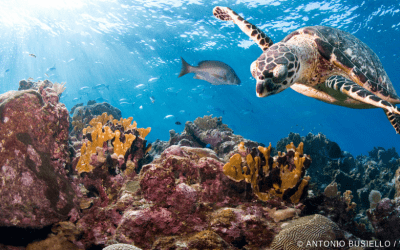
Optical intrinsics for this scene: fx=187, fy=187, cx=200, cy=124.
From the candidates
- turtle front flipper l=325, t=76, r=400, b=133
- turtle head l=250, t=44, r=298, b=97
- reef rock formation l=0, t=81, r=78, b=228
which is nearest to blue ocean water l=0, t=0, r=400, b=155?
turtle front flipper l=325, t=76, r=400, b=133

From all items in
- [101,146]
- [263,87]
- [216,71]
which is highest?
[216,71]

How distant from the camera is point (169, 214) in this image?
6.92ft

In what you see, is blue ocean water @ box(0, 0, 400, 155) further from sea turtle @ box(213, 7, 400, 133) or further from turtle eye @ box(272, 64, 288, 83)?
turtle eye @ box(272, 64, 288, 83)

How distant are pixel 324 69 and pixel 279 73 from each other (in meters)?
1.92

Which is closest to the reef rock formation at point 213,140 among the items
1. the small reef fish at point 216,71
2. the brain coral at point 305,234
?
→ the small reef fish at point 216,71

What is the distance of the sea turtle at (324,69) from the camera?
2.93 meters

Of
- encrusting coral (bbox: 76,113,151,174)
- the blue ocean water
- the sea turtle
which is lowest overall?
encrusting coral (bbox: 76,113,151,174)

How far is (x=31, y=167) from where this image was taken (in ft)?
7.25

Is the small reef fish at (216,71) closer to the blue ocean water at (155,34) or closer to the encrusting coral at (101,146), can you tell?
the encrusting coral at (101,146)

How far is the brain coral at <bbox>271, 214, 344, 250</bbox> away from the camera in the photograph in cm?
184

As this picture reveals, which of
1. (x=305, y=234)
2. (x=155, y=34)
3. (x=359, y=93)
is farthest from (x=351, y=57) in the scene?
(x=155, y=34)

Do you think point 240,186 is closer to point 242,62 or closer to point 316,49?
point 316,49

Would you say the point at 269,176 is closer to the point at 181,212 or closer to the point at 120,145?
the point at 181,212

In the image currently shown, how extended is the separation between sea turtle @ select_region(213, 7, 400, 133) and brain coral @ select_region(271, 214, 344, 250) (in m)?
1.77
